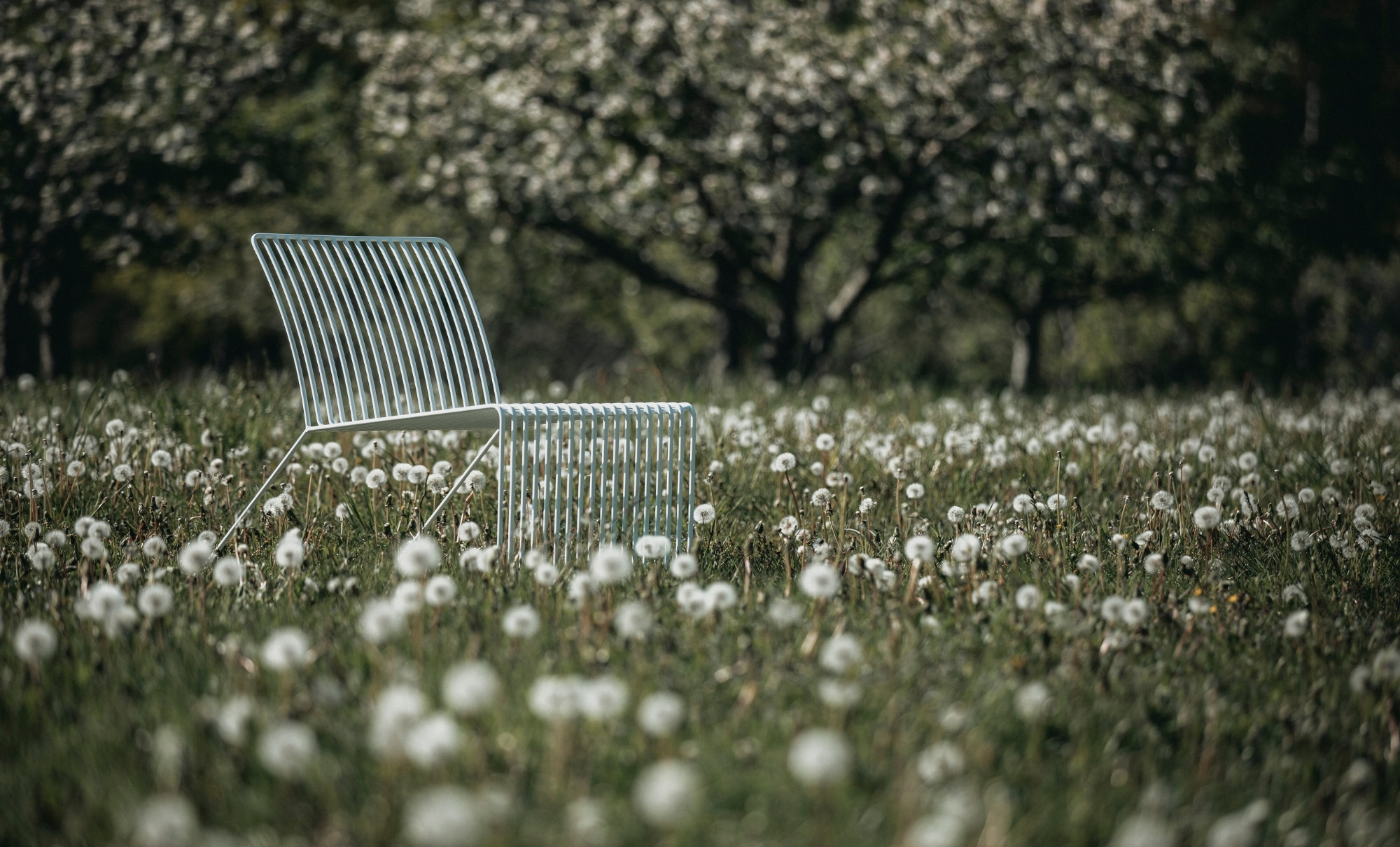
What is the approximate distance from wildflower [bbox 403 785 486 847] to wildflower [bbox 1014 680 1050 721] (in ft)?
3.03

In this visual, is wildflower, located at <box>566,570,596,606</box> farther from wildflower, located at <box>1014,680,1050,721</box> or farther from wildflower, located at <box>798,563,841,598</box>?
wildflower, located at <box>1014,680,1050,721</box>

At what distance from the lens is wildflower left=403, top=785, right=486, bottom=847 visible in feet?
3.89

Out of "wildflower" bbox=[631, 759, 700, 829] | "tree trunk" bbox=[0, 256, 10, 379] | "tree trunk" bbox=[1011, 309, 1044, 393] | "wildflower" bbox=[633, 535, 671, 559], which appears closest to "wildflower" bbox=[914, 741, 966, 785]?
"wildflower" bbox=[631, 759, 700, 829]

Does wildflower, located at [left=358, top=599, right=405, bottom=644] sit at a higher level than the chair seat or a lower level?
higher

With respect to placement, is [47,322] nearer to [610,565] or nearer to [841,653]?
[610,565]

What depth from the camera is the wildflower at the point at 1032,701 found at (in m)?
1.82

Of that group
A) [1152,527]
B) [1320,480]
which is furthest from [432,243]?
[1320,480]

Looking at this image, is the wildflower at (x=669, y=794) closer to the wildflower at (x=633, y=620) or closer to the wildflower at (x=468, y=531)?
the wildflower at (x=633, y=620)

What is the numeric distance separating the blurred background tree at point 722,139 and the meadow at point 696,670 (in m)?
4.14

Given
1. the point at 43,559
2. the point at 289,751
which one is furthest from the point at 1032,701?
the point at 43,559

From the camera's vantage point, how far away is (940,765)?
64.3 inches

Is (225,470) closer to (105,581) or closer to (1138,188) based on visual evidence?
(105,581)

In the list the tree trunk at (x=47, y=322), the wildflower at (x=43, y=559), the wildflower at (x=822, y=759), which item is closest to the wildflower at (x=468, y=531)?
the wildflower at (x=43, y=559)

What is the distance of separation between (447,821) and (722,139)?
965 centimetres
